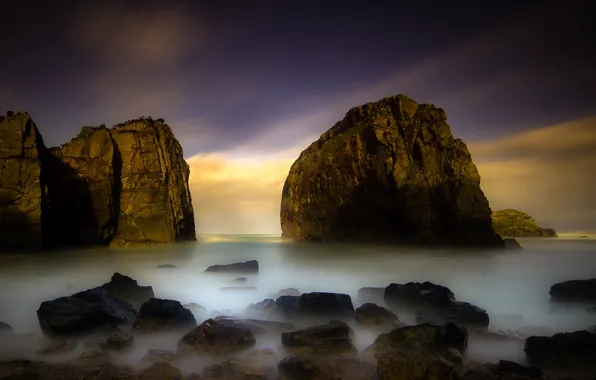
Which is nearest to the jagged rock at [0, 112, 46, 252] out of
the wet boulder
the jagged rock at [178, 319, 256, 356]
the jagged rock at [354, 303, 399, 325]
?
A: the jagged rock at [178, 319, 256, 356]

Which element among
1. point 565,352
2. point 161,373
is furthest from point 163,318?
point 565,352

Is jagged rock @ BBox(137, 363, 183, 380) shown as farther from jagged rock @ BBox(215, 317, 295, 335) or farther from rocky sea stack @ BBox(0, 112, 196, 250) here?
rocky sea stack @ BBox(0, 112, 196, 250)

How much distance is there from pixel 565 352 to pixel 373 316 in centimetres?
367

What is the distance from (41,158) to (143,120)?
18049 millimetres

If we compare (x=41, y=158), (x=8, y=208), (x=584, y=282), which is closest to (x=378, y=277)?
(x=584, y=282)

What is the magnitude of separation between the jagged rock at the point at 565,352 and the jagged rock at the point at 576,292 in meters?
5.90

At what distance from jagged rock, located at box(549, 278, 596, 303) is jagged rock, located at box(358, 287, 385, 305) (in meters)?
5.67

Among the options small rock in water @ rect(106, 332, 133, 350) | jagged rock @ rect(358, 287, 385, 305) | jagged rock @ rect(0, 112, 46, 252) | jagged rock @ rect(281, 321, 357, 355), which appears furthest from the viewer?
jagged rock @ rect(0, 112, 46, 252)

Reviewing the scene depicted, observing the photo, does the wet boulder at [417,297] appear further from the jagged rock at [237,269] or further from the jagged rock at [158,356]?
the jagged rock at [237,269]

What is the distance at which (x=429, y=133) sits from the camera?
4791 cm

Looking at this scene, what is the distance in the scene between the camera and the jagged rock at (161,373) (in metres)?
5.58

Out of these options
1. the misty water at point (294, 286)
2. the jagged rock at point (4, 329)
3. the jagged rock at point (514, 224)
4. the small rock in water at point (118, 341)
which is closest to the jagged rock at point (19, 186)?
the misty water at point (294, 286)

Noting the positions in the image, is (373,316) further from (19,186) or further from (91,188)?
(91,188)

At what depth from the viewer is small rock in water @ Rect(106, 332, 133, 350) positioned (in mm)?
6910
